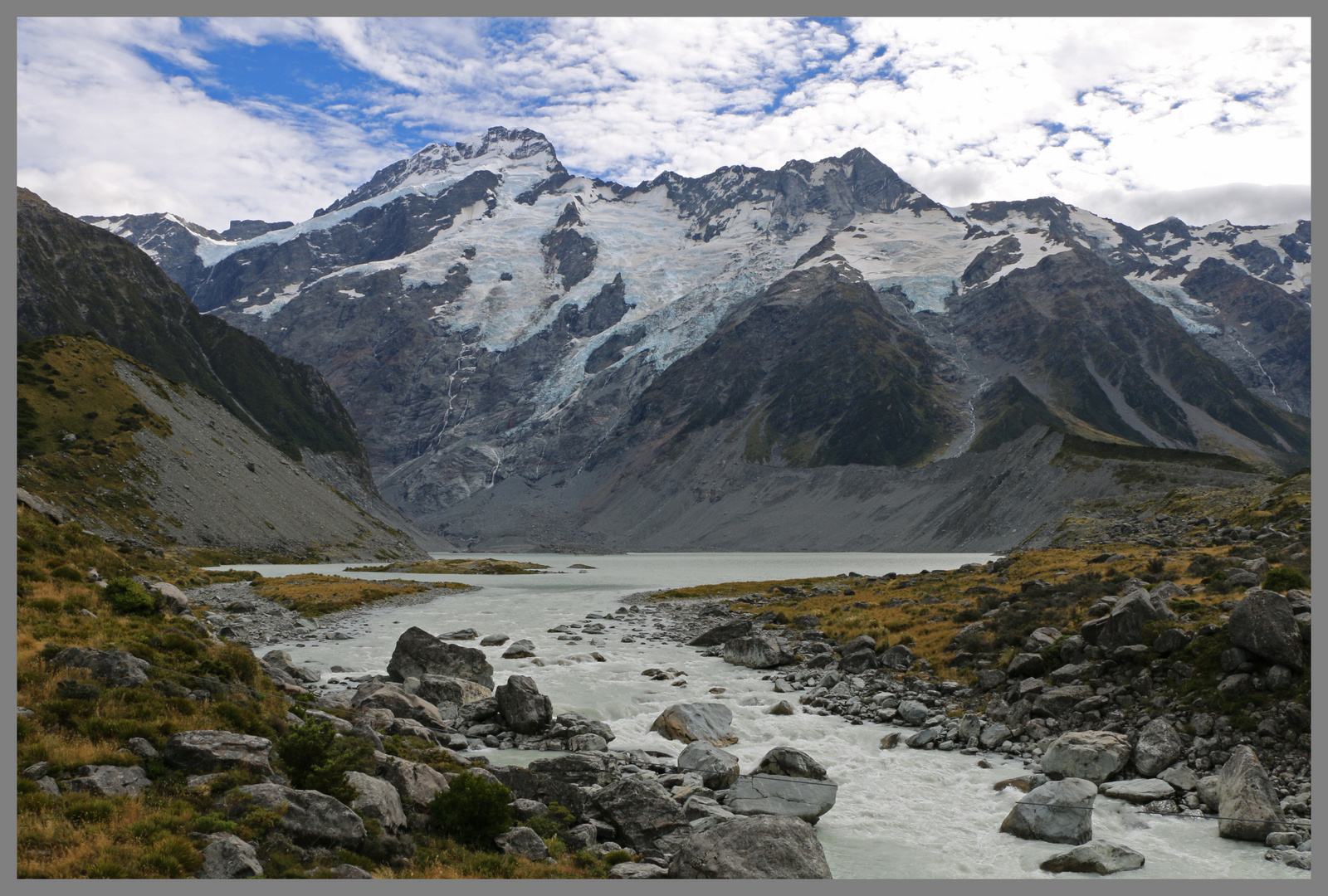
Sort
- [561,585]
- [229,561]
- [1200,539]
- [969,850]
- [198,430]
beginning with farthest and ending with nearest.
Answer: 1. [198,430]
2. [229,561]
3. [561,585]
4. [1200,539]
5. [969,850]

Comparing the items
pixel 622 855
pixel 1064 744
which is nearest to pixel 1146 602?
pixel 1064 744

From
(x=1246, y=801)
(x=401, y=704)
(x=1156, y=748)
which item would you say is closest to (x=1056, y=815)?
(x=1246, y=801)

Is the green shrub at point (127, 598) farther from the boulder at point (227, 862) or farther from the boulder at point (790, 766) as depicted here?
the boulder at point (790, 766)

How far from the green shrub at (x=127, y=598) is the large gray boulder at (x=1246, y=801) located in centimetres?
3022

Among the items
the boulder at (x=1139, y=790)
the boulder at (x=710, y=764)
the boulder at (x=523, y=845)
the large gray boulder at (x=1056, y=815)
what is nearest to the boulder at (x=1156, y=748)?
the boulder at (x=1139, y=790)

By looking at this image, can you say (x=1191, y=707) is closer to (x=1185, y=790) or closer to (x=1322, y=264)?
(x=1185, y=790)

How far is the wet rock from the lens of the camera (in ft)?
102

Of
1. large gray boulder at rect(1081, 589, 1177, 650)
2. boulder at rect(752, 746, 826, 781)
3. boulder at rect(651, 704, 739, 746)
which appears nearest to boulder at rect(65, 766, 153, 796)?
boulder at rect(752, 746, 826, 781)

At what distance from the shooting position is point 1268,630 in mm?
24547

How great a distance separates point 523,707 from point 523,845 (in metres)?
12.1

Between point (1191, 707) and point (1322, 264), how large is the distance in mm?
14326

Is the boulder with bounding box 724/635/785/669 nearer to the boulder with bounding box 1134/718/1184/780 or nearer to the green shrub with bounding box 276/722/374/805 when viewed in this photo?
the boulder with bounding box 1134/718/1184/780

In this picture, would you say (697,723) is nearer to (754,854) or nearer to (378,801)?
(754,854)

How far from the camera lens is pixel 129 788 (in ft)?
49.1
